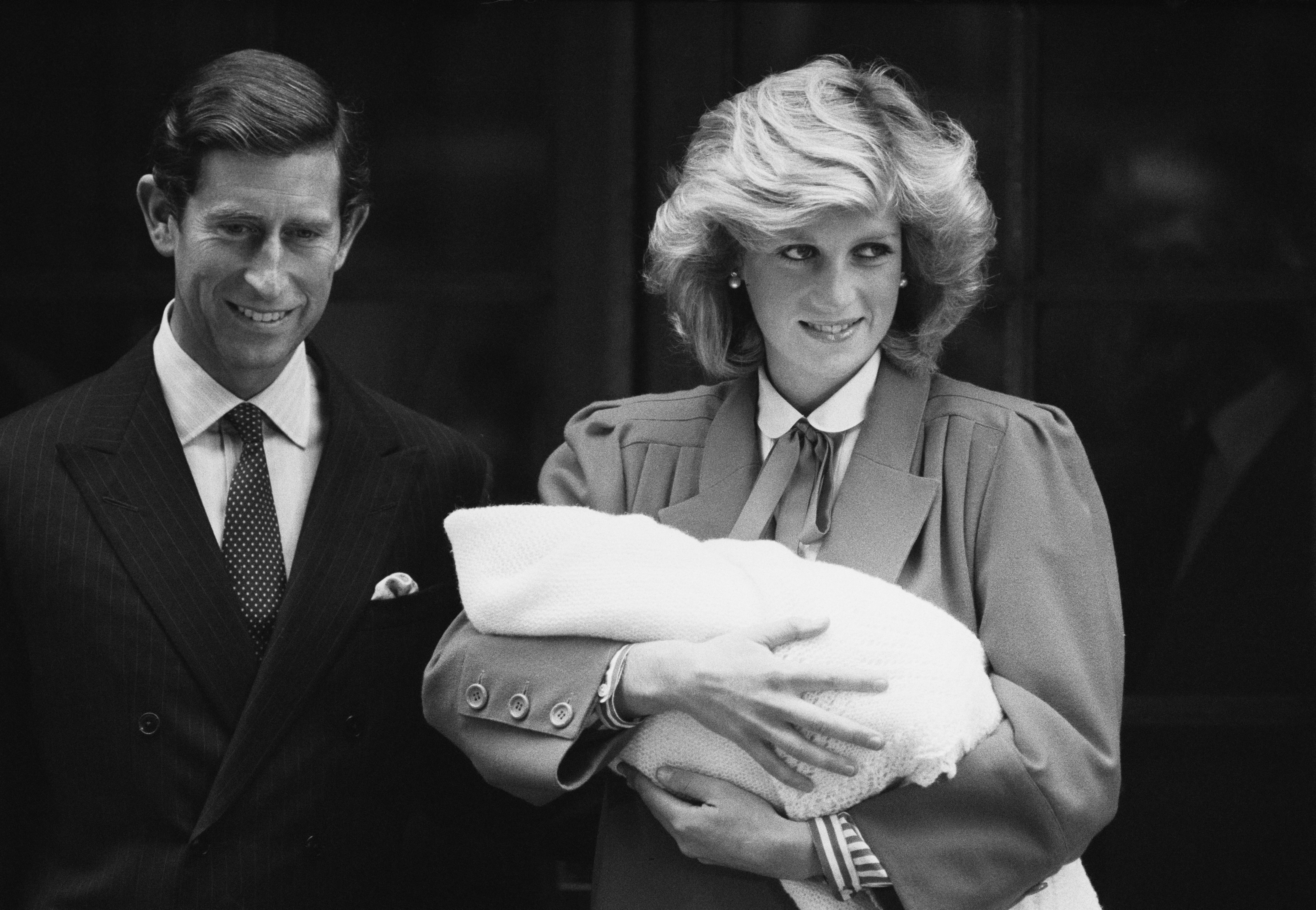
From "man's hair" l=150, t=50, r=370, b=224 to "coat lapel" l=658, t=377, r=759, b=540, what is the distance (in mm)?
729

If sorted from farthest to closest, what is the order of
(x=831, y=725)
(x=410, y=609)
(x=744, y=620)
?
(x=410, y=609) < (x=744, y=620) < (x=831, y=725)

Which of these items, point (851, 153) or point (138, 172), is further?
point (138, 172)

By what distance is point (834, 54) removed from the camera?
2529 millimetres

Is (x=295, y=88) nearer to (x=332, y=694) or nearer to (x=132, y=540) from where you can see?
(x=132, y=540)

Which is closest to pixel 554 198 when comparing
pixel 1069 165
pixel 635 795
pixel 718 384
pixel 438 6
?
pixel 438 6

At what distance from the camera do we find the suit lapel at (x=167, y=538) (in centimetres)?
234

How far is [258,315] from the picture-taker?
245cm

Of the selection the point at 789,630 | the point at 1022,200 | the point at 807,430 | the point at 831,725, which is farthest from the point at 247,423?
the point at 1022,200

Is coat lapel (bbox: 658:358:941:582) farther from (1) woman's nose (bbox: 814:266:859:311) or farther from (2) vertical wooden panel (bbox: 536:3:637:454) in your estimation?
(2) vertical wooden panel (bbox: 536:3:637:454)

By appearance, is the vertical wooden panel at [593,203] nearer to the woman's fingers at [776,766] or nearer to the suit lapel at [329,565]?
the suit lapel at [329,565]

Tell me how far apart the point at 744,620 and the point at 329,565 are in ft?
2.45

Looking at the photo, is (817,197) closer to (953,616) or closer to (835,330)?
(835,330)

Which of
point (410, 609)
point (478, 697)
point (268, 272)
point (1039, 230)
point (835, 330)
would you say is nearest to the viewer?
point (478, 697)

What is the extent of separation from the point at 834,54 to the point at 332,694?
1.30 m
